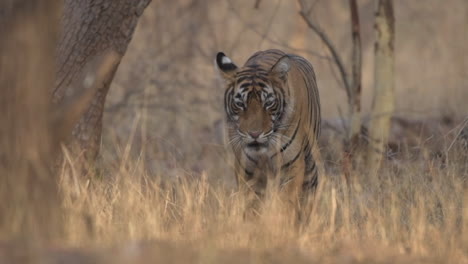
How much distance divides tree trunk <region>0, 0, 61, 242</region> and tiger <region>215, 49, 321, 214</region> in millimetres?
2427

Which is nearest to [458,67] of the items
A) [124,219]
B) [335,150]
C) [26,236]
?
[335,150]

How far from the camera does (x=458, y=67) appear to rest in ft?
52.0

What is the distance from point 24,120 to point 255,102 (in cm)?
270

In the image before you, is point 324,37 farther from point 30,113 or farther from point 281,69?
point 30,113

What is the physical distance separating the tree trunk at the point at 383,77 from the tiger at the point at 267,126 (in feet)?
5.45

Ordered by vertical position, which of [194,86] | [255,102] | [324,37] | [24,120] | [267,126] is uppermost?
[194,86]

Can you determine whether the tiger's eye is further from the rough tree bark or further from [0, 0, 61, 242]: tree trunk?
[0, 0, 61, 242]: tree trunk

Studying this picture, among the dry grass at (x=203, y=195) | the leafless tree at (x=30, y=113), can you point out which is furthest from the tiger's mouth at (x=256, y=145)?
the leafless tree at (x=30, y=113)

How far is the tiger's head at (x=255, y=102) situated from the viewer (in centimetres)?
646

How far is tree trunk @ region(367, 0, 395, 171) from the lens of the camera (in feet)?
27.5

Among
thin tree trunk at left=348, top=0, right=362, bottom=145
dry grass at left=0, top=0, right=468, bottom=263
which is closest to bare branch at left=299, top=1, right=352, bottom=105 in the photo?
thin tree trunk at left=348, top=0, right=362, bottom=145

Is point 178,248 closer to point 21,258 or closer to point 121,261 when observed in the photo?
point 121,261

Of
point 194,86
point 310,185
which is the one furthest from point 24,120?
point 194,86

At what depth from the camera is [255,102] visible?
657cm
